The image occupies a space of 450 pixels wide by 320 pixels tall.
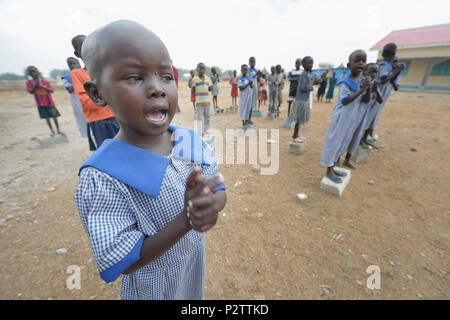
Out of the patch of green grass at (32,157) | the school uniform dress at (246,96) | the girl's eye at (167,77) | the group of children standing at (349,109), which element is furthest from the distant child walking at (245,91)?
the girl's eye at (167,77)

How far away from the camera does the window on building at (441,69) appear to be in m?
14.8

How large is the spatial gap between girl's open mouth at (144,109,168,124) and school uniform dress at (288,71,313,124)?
466cm

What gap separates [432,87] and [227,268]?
75.6ft

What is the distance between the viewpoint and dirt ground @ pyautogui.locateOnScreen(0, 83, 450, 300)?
6.00 feet

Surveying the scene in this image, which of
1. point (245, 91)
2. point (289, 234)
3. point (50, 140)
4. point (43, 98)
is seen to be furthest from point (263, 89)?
point (289, 234)

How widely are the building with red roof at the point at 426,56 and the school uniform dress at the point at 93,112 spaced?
2188cm

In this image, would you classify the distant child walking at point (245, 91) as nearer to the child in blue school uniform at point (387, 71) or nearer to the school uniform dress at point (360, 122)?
Answer: the child in blue school uniform at point (387, 71)

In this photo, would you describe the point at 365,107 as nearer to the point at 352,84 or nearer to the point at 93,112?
the point at 352,84

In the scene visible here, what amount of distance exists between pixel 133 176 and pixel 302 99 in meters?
4.91

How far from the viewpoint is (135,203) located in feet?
2.39

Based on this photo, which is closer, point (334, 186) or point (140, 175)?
point (140, 175)

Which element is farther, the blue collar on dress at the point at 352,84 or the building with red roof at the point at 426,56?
the building with red roof at the point at 426,56

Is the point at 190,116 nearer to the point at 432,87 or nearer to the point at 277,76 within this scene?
the point at 277,76
